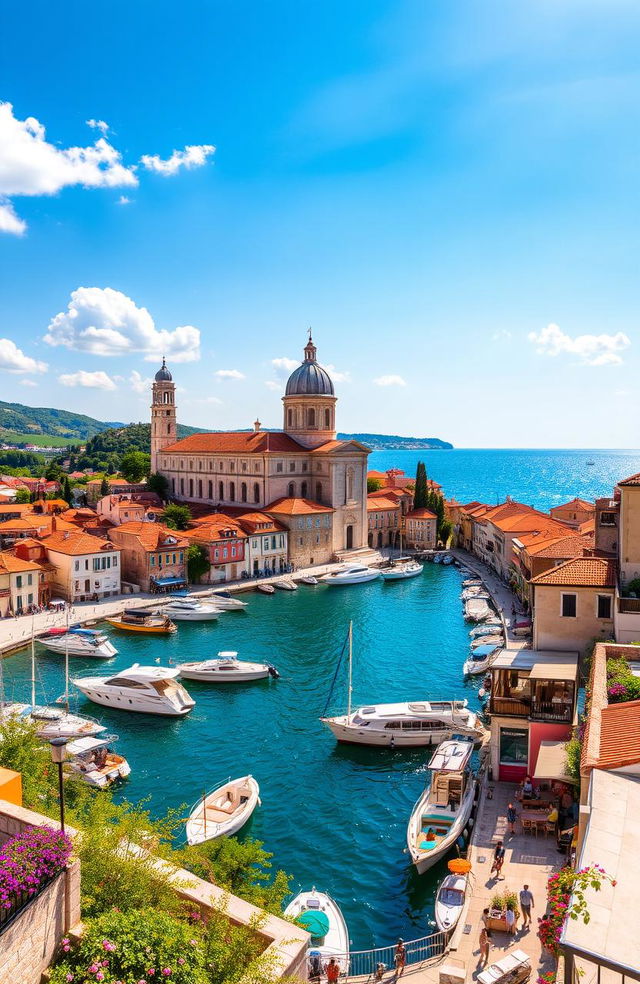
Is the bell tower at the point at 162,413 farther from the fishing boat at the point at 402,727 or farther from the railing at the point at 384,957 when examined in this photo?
the railing at the point at 384,957

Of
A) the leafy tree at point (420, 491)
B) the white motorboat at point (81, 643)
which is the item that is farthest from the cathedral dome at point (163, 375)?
the white motorboat at point (81, 643)

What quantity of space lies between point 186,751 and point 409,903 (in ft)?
37.2

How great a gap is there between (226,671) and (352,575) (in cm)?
Answer: 2583

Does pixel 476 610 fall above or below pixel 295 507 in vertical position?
below

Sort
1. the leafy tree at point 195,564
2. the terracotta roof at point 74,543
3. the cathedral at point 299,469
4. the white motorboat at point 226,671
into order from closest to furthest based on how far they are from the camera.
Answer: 1. the white motorboat at point 226,671
2. the terracotta roof at point 74,543
3. the leafy tree at point 195,564
4. the cathedral at point 299,469

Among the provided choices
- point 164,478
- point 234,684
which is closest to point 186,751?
point 234,684

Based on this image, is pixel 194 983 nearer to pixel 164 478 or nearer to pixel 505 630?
pixel 505 630

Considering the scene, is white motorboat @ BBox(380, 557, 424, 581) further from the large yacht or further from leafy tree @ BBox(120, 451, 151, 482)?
leafy tree @ BBox(120, 451, 151, 482)

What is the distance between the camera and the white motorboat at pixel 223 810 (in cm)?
2031

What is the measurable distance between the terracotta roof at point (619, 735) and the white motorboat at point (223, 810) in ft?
35.4

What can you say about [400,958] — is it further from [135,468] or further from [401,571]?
[135,468]

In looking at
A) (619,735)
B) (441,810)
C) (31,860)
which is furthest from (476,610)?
(31,860)

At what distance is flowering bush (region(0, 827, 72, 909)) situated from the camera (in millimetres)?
7832

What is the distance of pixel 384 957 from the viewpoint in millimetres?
15531
